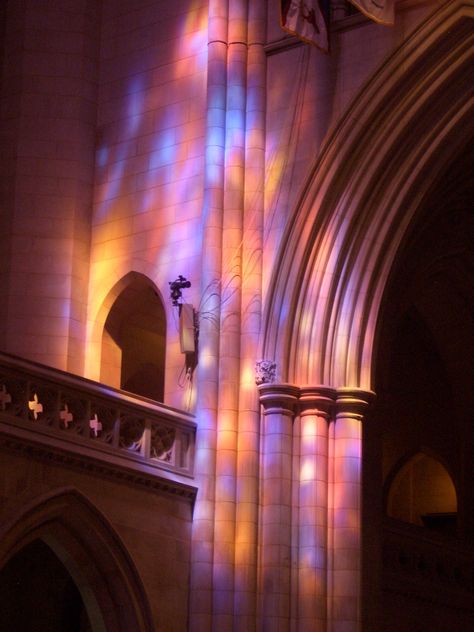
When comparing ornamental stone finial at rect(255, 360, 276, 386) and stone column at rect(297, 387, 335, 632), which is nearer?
stone column at rect(297, 387, 335, 632)

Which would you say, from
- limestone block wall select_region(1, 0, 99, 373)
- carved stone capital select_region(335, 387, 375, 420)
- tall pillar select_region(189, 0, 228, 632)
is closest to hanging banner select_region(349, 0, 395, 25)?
tall pillar select_region(189, 0, 228, 632)

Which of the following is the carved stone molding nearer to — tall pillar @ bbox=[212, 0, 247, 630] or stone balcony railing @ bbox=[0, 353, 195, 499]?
stone balcony railing @ bbox=[0, 353, 195, 499]

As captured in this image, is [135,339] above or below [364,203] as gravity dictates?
below

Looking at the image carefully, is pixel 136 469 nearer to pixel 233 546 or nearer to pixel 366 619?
pixel 233 546

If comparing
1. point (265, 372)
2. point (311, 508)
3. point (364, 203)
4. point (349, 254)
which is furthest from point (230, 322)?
point (311, 508)

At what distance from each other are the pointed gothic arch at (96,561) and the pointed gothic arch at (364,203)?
9.93 feet

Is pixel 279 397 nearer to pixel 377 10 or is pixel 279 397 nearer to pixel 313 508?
pixel 313 508

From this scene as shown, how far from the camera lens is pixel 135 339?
21859 millimetres

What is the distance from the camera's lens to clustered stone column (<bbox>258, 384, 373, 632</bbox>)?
1741 centimetres

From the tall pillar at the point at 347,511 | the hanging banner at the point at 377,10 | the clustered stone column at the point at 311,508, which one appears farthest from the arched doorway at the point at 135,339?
the hanging banner at the point at 377,10

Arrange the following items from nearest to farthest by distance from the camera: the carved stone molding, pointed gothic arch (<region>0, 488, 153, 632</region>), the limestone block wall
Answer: the carved stone molding < pointed gothic arch (<region>0, 488, 153, 632</region>) < the limestone block wall

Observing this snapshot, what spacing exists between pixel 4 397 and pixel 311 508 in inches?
154

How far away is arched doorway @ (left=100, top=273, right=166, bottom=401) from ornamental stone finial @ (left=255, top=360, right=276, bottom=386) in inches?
93.4

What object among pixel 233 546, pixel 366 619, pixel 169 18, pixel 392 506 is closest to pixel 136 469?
pixel 233 546
